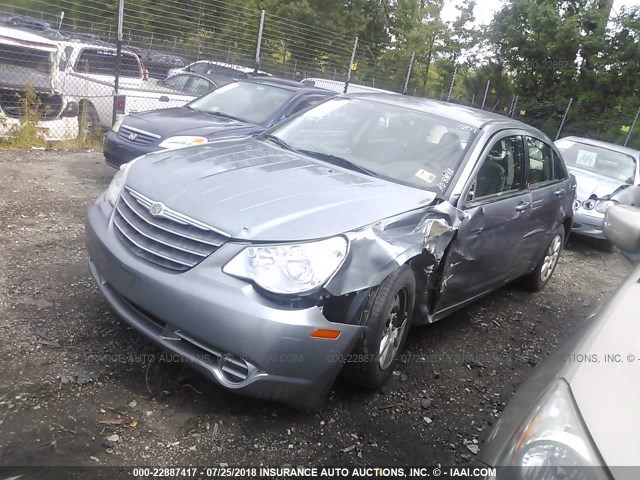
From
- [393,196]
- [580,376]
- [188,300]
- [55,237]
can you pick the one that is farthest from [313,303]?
[55,237]

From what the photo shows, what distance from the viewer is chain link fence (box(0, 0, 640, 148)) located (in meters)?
7.82

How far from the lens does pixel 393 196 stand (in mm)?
3236

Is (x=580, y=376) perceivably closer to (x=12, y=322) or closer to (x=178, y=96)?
(x=12, y=322)

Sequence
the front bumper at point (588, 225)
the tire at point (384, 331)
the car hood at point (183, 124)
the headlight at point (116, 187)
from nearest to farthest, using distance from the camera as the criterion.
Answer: the tire at point (384, 331) < the headlight at point (116, 187) < the car hood at point (183, 124) < the front bumper at point (588, 225)

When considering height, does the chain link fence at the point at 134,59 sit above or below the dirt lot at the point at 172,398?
above

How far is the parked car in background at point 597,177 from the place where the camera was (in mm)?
7867

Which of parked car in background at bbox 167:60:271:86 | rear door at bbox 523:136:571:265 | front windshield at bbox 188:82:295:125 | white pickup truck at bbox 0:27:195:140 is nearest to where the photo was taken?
rear door at bbox 523:136:571:265

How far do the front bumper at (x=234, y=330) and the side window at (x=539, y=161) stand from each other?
273 cm

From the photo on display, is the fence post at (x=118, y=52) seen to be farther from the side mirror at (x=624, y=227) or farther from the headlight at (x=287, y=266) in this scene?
the side mirror at (x=624, y=227)

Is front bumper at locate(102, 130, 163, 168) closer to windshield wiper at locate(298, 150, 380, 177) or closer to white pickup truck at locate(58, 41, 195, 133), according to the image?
white pickup truck at locate(58, 41, 195, 133)

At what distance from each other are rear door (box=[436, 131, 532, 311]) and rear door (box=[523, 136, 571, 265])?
0.17 m

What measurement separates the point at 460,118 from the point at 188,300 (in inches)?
99.3

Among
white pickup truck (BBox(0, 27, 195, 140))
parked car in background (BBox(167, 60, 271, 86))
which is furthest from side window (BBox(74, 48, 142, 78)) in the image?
parked car in background (BBox(167, 60, 271, 86))

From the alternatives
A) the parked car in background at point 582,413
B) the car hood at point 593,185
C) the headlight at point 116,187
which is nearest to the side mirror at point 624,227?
the parked car in background at point 582,413
